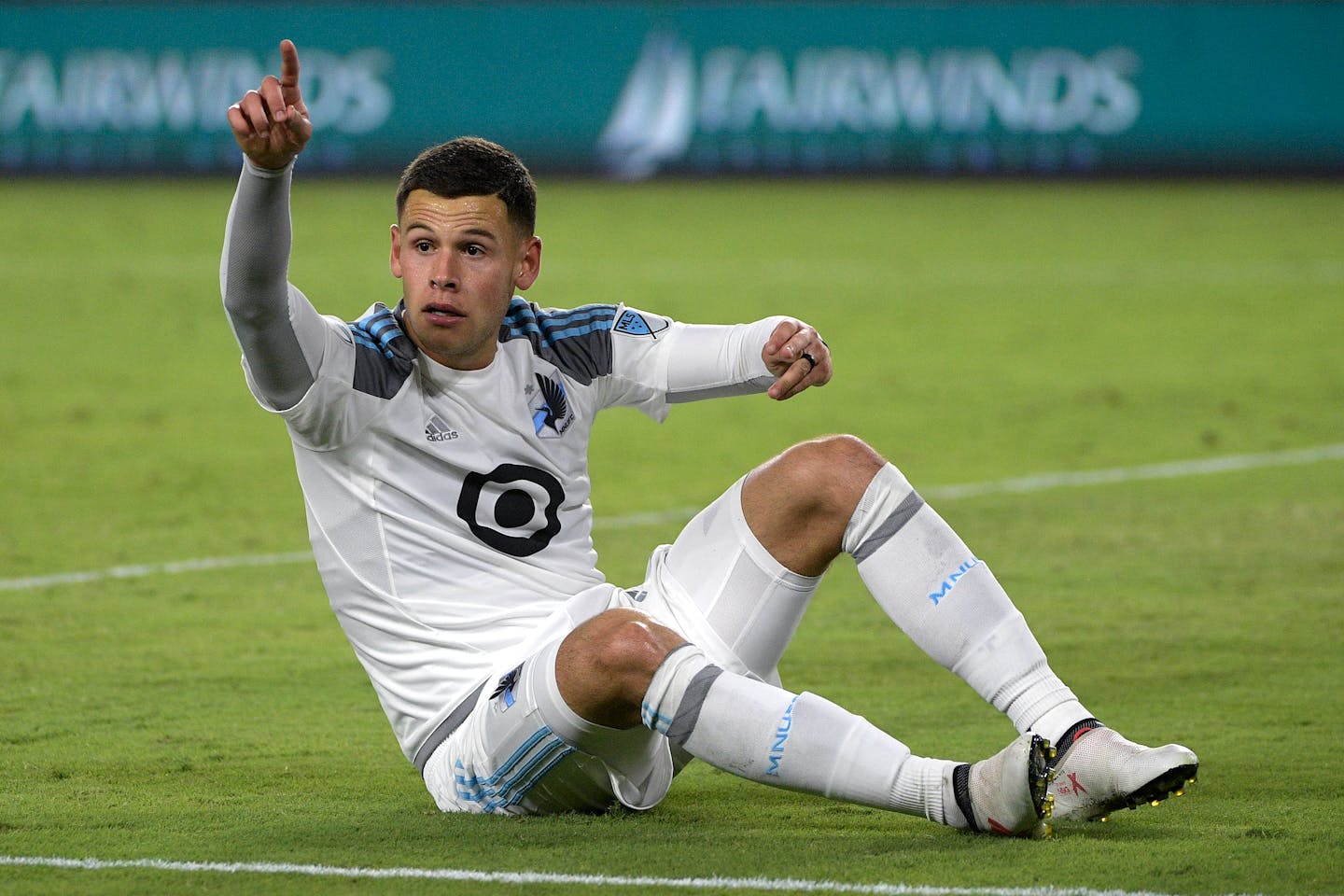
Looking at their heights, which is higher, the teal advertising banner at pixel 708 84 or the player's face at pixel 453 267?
the teal advertising banner at pixel 708 84

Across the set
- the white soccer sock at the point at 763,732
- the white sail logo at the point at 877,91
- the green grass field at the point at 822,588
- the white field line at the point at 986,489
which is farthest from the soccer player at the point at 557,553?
the white sail logo at the point at 877,91

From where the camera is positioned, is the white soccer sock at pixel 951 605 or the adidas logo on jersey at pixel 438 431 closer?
the white soccer sock at pixel 951 605

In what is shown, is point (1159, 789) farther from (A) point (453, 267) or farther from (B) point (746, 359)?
(A) point (453, 267)

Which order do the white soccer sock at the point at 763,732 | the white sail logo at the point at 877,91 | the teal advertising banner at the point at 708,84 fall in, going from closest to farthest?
the white soccer sock at the point at 763,732
the teal advertising banner at the point at 708,84
the white sail logo at the point at 877,91

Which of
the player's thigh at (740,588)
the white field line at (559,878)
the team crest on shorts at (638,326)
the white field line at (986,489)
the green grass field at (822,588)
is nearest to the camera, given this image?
the white field line at (559,878)

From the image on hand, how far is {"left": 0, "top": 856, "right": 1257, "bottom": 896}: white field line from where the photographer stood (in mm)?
3430

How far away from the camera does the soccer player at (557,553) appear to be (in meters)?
3.59

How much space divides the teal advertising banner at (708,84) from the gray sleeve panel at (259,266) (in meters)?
20.3

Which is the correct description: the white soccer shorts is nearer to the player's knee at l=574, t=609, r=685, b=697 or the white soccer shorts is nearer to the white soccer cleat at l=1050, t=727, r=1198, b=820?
the player's knee at l=574, t=609, r=685, b=697

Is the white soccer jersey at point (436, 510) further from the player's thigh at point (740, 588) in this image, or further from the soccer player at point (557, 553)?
the player's thigh at point (740, 588)

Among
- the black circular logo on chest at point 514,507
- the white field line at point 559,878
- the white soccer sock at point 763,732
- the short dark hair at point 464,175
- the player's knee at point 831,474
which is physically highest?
the short dark hair at point 464,175

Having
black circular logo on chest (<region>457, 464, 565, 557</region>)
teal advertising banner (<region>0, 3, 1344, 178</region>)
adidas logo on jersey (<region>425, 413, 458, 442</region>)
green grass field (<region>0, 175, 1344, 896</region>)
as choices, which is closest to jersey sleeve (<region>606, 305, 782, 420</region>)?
black circular logo on chest (<region>457, 464, 565, 557</region>)

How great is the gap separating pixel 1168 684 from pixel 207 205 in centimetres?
1785

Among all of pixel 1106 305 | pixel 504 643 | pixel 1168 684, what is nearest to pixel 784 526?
pixel 504 643
